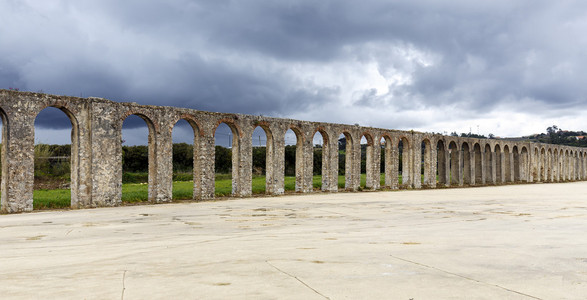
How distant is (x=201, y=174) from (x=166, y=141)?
201 cm

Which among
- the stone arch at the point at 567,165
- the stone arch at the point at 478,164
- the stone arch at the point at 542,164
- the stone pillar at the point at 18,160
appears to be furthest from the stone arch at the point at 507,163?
the stone pillar at the point at 18,160

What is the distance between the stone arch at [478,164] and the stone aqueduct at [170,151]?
4.50 ft

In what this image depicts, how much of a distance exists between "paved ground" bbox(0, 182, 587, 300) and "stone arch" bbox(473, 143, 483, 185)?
87.0 ft

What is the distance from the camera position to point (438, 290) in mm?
3543

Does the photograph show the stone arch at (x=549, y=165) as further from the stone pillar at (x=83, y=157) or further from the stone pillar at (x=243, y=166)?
the stone pillar at (x=83, y=157)

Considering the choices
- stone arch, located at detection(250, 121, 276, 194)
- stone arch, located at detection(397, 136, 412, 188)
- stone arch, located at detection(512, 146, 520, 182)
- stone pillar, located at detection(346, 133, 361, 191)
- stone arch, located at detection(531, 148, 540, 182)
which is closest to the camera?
stone arch, located at detection(250, 121, 276, 194)

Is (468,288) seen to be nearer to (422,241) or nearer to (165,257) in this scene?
(422,241)

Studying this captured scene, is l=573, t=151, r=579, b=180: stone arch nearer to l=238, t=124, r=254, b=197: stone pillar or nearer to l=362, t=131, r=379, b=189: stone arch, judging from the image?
l=362, t=131, r=379, b=189: stone arch

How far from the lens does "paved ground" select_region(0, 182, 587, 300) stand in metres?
3.57

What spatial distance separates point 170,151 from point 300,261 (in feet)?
42.4

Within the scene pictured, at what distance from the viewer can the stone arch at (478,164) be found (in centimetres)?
3366

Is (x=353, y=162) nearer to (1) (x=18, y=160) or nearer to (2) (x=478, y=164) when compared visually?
(2) (x=478, y=164)

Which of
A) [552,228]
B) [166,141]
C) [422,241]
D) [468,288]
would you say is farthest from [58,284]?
[166,141]

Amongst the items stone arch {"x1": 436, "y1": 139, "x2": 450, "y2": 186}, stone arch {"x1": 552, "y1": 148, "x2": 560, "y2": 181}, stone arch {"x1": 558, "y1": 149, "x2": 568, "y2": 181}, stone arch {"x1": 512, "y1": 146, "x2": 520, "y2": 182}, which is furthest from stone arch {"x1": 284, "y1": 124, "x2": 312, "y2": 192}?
stone arch {"x1": 558, "y1": 149, "x2": 568, "y2": 181}
